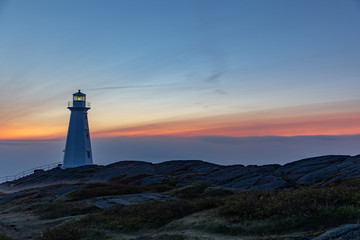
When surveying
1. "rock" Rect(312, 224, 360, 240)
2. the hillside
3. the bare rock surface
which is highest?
"rock" Rect(312, 224, 360, 240)

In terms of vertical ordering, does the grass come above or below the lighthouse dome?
below

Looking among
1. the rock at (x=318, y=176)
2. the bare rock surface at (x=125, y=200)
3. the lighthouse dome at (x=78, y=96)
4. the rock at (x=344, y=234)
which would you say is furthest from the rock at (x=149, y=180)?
the rock at (x=344, y=234)

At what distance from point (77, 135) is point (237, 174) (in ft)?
126

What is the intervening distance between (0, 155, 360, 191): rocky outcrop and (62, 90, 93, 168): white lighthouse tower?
2214 mm

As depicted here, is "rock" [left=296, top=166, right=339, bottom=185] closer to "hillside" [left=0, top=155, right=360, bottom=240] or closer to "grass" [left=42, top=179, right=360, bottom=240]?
"hillside" [left=0, top=155, right=360, bottom=240]

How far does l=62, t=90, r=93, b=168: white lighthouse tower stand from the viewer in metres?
64.1

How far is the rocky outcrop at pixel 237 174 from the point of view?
1273 inches

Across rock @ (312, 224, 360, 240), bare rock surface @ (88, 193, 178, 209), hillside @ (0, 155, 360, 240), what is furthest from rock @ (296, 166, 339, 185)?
rock @ (312, 224, 360, 240)

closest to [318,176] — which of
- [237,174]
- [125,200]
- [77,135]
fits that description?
[237,174]

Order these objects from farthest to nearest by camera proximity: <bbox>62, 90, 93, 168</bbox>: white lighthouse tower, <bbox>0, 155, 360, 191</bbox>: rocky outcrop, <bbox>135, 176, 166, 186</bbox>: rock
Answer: <bbox>62, 90, 93, 168</bbox>: white lighthouse tower → <bbox>135, 176, 166, 186</bbox>: rock → <bbox>0, 155, 360, 191</bbox>: rocky outcrop

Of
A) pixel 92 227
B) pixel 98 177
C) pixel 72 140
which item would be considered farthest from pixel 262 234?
pixel 72 140

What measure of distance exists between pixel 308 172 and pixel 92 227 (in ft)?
95.8

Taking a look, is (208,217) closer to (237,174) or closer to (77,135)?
(237,174)

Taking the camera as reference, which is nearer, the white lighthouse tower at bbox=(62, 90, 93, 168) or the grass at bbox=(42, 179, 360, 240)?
the grass at bbox=(42, 179, 360, 240)
